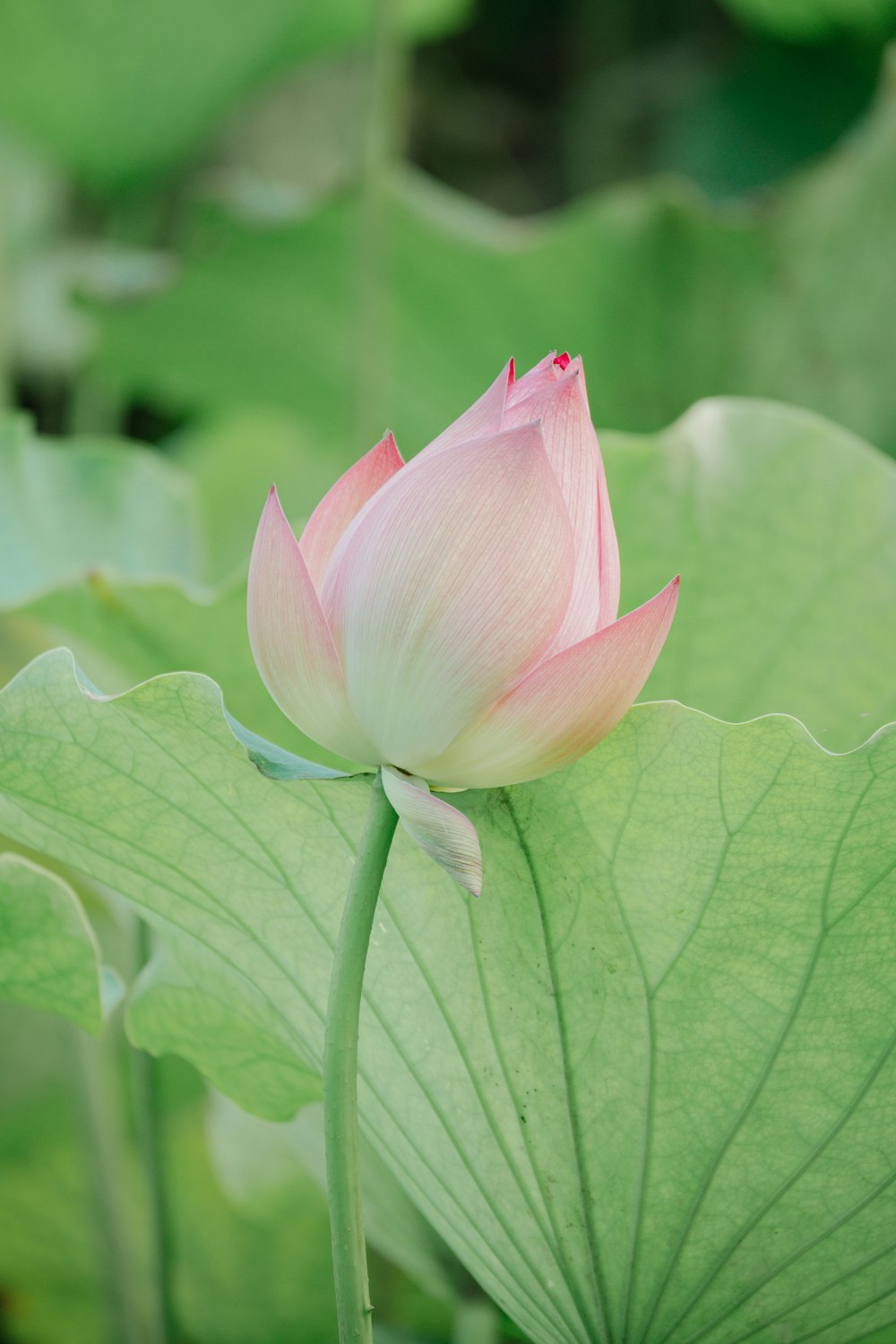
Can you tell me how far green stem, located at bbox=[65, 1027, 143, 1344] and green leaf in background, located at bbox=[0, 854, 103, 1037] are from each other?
0.29 m

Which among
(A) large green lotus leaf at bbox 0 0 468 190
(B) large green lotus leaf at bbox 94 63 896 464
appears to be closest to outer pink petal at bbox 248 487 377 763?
(B) large green lotus leaf at bbox 94 63 896 464

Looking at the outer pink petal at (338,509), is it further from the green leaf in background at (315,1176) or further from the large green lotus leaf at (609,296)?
the large green lotus leaf at (609,296)

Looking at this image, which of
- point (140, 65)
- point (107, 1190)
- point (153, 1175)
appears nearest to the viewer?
point (153, 1175)

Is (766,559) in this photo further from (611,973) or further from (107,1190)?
(107,1190)

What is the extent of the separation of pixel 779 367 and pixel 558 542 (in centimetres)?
67

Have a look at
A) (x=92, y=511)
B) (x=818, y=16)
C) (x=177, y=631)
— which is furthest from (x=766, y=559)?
(x=818, y=16)

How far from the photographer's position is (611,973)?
32 cm

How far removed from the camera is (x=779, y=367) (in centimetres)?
89

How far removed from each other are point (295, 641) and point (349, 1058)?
3.3 inches

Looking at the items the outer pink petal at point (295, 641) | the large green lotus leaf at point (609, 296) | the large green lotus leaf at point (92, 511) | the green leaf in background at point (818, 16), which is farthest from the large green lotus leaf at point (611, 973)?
the green leaf in background at point (818, 16)

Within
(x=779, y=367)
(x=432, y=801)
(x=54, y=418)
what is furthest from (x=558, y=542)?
(x=54, y=418)

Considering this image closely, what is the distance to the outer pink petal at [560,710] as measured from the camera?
27 cm

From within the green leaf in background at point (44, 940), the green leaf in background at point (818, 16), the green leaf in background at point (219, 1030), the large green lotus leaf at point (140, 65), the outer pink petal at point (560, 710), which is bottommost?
the green leaf in background at point (219, 1030)

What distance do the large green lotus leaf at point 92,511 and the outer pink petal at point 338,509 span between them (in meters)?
0.38
